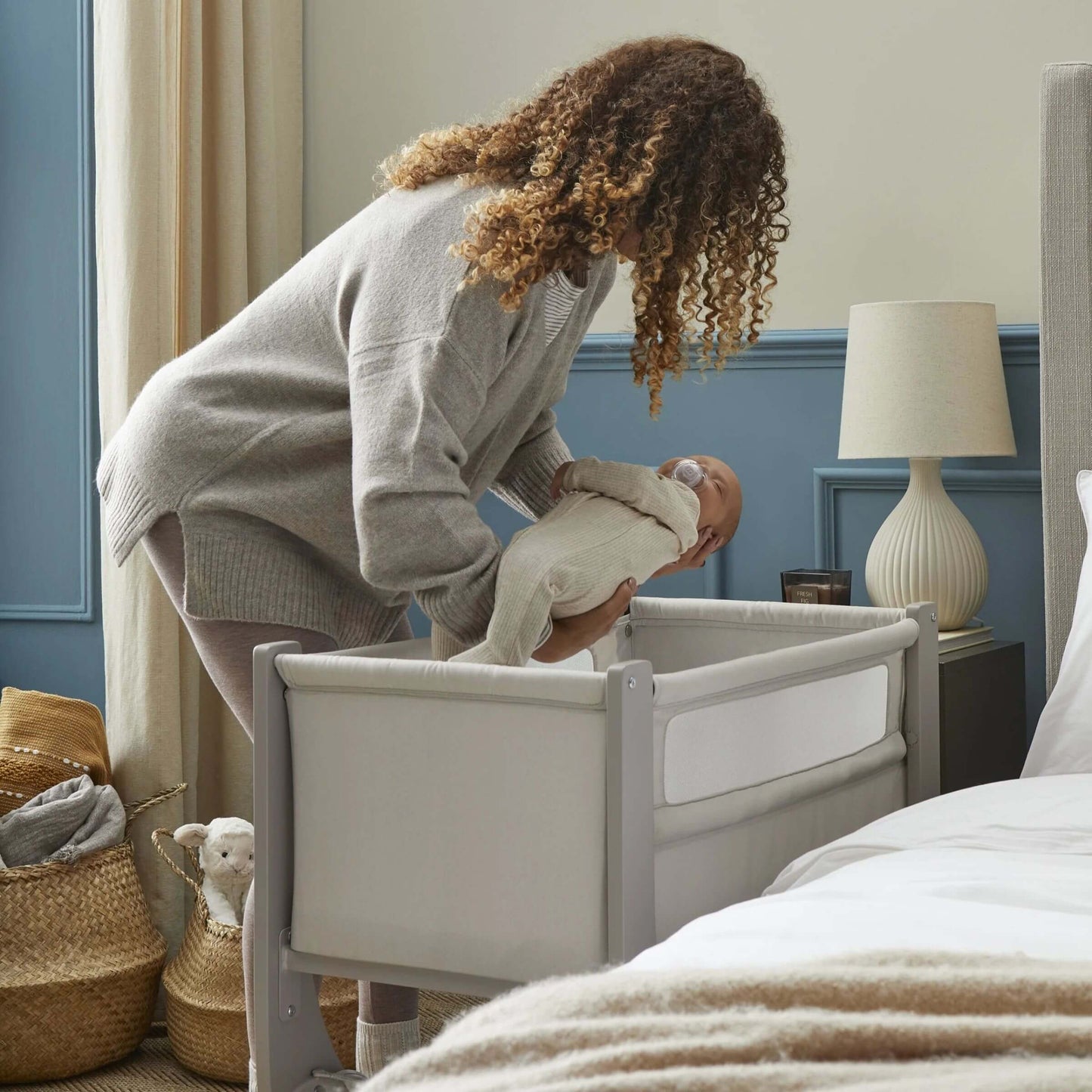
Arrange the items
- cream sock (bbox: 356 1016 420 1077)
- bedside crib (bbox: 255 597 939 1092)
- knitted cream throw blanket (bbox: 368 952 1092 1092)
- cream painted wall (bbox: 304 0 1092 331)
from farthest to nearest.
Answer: cream painted wall (bbox: 304 0 1092 331), cream sock (bbox: 356 1016 420 1077), bedside crib (bbox: 255 597 939 1092), knitted cream throw blanket (bbox: 368 952 1092 1092)

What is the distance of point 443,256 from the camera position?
1.30 meters

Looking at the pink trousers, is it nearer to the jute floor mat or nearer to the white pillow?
the jute floor mat

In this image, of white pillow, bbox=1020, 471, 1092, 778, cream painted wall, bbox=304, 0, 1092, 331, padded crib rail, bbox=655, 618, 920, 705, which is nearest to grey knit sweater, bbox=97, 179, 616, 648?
padded crib rail, bbox=655, 618, 920, 705

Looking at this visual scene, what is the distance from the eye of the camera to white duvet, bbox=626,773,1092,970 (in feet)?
2.87

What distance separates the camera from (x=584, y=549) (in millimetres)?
1347

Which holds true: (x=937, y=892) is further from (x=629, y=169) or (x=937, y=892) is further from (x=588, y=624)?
(x=629, y=169)

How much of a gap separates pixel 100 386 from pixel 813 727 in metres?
1.47

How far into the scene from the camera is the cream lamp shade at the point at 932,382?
2041mm

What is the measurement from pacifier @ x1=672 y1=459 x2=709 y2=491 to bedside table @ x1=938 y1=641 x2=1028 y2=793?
21.3 inches

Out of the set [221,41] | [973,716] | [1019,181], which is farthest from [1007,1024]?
[221,41]

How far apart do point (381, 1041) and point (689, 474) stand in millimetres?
739

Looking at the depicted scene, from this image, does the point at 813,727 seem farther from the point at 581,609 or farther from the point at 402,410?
the point at 402,410

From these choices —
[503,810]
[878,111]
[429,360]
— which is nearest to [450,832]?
[503,810]

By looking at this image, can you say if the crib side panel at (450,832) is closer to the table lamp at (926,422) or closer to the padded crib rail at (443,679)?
the padded crib rail at (443,679)
